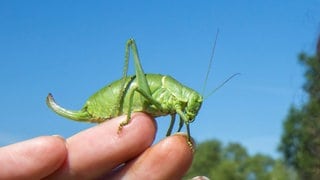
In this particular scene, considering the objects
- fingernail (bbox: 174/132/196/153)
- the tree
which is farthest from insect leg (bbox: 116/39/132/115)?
the tree

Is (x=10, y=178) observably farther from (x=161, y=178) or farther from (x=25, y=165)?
(x=161, y=178)

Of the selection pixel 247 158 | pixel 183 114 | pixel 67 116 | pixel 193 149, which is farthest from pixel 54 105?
pixel 247 158

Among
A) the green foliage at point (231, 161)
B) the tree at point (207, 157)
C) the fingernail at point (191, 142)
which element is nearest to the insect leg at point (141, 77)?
the fingernail at point (191, 142)

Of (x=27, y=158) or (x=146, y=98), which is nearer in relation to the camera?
(x=27, y=158)

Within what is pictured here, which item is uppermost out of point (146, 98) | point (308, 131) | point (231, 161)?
point (231, 161)

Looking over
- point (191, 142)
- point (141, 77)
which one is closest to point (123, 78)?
point (141, 77)

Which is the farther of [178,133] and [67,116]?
[67,116]

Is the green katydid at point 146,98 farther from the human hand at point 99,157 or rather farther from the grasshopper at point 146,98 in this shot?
the human hand at point 99,157

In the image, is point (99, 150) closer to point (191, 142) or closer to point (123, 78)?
point (191, 142)
